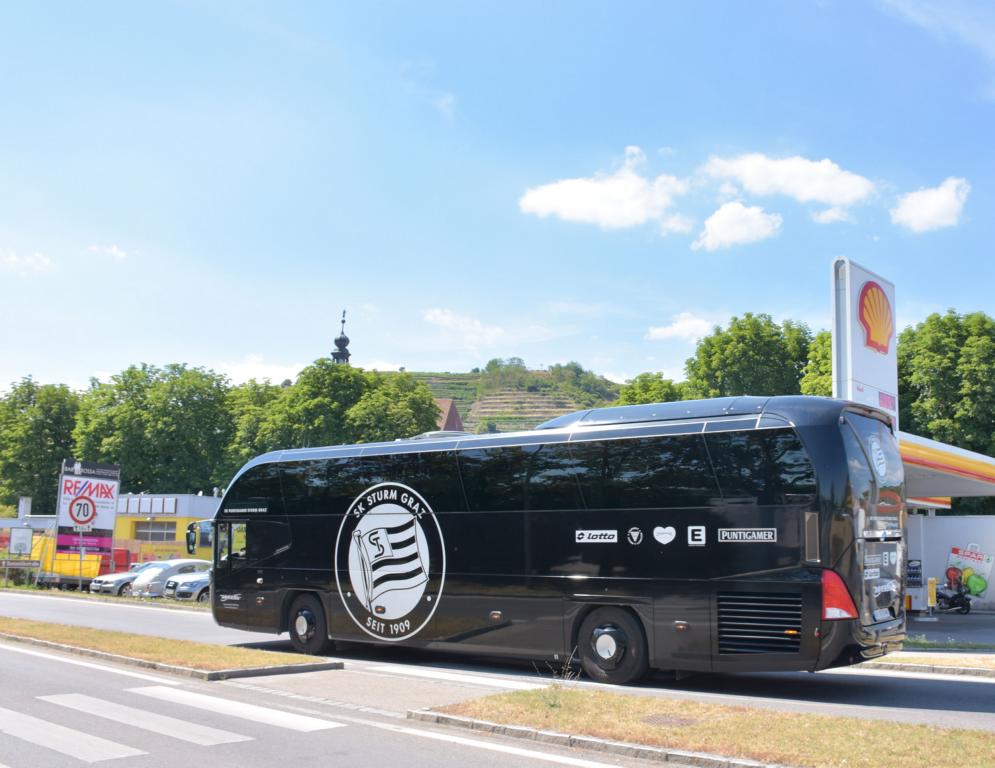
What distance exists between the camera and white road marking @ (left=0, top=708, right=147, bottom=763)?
25.8ft

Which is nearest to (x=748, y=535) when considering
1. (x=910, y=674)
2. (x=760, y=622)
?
(x=760, y=622)

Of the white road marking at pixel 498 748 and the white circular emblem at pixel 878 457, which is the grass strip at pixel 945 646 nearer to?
the white circular emblem at pixel 878 457

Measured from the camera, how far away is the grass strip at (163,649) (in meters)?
13.0

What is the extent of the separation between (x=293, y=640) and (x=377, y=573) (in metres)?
2.40

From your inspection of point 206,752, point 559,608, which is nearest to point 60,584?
point 559,608

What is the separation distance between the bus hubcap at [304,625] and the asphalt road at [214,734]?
443 cm

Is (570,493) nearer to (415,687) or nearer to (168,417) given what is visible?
(415,687)

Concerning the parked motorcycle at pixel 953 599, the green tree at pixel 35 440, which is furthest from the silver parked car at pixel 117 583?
the green tree at pixel 35 440

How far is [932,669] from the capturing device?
1397cm

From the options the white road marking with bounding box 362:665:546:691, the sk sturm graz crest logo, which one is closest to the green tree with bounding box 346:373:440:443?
the sk sturm graz crest logo

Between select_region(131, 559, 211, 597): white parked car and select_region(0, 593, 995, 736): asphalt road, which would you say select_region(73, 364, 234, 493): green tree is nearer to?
select_region(131, 559, 211, 597): white parked car

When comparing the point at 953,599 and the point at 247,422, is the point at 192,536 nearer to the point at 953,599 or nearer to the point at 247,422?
the point at 953,599

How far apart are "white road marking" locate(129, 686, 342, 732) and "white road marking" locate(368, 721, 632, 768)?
63cm

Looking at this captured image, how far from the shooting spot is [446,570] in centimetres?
1451
